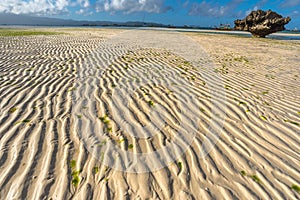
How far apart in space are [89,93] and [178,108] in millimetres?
2219

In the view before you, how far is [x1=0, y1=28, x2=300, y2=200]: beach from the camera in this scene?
2.40 m

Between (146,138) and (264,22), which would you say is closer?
(146,138)

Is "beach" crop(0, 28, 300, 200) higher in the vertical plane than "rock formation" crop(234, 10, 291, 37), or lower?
lower

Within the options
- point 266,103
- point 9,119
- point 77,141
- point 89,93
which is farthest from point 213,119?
point 9,119

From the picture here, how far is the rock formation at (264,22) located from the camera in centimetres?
2529

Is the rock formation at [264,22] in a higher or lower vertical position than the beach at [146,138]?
higher

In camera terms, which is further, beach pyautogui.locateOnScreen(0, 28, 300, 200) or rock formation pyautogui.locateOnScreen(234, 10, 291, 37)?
rock formation pyautogui.locateOnScreen(234, 10, 291, 37)

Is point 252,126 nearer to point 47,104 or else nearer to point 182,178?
point 182,178

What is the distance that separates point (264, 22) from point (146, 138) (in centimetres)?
2970

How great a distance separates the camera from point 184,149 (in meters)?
3.06

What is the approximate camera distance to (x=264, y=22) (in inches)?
1037

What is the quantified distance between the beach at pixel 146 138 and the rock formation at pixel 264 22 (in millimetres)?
24294

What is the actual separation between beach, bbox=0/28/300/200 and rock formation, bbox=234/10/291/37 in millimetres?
24294

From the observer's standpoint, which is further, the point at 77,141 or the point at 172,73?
the point at 172,73
